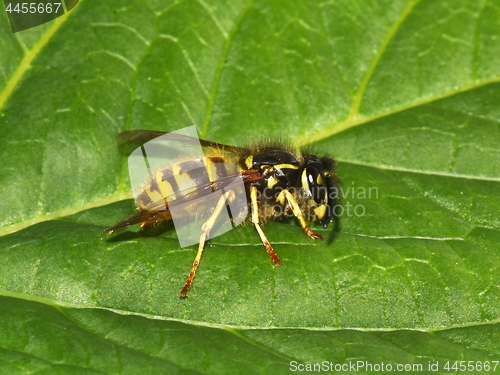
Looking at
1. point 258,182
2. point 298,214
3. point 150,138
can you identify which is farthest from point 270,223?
point 150,138

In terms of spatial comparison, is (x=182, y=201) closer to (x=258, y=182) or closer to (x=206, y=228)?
(x=206, y=228)

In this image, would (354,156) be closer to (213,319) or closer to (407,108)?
(407,108)

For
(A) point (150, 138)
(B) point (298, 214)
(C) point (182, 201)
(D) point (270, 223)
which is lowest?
(D) point (270, 223)

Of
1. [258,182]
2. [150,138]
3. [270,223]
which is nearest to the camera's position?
[150,138]

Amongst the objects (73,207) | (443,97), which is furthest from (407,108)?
(73,207)

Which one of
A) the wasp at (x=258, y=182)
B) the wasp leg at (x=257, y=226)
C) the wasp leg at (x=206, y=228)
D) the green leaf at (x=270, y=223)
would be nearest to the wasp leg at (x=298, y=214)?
the wasp at (x=258, y=182)

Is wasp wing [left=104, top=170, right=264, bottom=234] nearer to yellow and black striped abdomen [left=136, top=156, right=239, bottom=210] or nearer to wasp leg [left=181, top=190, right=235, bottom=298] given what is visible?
yellow and black striped abdomen [left=136, top=156, right=239, bottom=210]
